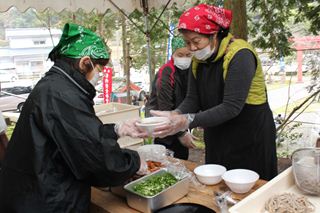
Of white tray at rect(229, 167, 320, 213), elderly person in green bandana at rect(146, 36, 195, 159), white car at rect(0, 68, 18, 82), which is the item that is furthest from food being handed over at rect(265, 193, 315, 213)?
white car at rect(0, 68, 18, 82)

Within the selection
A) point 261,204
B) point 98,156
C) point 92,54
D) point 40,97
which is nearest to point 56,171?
point 98,156

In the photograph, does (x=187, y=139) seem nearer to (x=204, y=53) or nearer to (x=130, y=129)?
(x=204, y=53)

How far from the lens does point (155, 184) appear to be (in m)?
1.44

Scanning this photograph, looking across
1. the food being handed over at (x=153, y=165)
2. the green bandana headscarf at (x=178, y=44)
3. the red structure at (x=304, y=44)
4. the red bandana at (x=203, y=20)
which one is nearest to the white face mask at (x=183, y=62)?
the green bandana headscarf at (x=178, y=44)

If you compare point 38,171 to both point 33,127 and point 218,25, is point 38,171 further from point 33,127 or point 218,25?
point 218,25

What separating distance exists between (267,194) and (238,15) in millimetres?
2798

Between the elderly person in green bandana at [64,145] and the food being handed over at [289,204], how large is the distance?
0.57 metres

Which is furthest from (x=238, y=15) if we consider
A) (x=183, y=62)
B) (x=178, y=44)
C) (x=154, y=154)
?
(x=154, y=154)

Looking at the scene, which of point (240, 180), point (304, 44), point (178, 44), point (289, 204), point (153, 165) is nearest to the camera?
point (289, 204)

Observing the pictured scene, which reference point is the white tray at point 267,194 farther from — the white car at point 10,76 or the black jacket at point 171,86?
the white car at point 10,76

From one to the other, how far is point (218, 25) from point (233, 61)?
0.23 m

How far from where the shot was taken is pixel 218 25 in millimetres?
1787

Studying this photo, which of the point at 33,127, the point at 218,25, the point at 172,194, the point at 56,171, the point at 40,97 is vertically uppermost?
the point at 218,25

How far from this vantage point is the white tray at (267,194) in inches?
40.4
